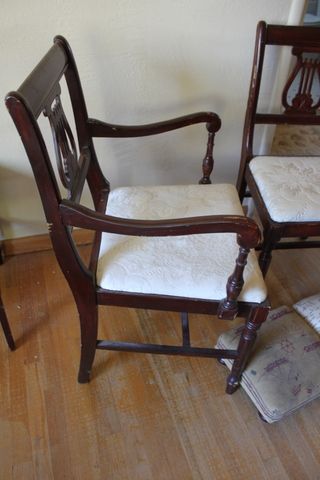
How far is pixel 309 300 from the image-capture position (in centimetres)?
137

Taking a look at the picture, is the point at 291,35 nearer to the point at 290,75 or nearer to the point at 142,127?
the point at 290,75

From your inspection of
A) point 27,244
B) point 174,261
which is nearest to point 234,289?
point 174,261

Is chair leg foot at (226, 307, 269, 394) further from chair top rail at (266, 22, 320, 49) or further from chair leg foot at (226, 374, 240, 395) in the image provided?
chair top rail at (266, 22, 320, 49)

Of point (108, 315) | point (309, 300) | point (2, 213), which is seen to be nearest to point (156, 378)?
point (108, 315)

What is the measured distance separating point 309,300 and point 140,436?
0.74 meters

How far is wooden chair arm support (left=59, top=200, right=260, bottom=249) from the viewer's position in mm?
772

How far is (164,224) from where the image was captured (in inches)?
30.6

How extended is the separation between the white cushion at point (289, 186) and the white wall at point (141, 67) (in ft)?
1.09

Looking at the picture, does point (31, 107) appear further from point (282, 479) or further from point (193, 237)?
point (282, 479)

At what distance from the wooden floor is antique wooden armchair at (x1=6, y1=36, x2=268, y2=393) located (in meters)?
0.09

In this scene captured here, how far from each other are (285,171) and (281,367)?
0.62 m

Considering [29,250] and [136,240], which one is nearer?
[136,240]

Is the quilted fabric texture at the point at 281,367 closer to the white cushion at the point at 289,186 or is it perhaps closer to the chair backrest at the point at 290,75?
the white cushion at the point at 289,186

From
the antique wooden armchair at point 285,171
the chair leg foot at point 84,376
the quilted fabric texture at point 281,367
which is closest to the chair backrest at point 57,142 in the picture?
the chair leg foot at point 84,376
